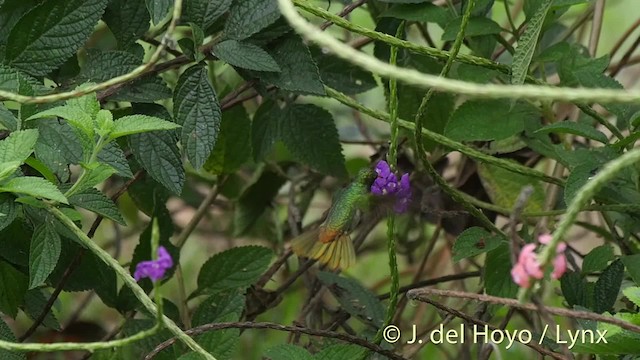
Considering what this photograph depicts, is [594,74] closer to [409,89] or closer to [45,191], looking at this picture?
[409,89]

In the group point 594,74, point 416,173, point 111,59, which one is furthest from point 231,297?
point 594,74

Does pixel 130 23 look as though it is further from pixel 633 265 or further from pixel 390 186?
pixel 633 265

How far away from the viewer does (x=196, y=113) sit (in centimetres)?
117

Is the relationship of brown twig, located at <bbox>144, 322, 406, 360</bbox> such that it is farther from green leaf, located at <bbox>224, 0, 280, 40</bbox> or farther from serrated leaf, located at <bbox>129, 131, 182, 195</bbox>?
green leaf, located at <bbox>224, 0, 280, 40</bbox>

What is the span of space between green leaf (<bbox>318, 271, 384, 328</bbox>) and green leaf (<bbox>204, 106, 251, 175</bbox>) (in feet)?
1.06

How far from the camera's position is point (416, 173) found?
1.65 m

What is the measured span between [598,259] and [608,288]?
0.07 meters

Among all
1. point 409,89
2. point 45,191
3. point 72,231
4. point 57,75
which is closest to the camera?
point 45,191

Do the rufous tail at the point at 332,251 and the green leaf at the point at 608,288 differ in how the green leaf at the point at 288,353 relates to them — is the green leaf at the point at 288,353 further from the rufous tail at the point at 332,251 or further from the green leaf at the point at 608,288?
the green leaf at the point at 608,288

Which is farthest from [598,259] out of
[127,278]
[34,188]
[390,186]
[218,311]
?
[34,188]

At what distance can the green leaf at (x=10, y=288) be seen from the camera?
1241mm

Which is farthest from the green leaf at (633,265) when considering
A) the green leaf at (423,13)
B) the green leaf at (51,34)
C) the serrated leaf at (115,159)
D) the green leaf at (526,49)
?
the green leaf at (51,34)

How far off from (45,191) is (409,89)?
2.40ft

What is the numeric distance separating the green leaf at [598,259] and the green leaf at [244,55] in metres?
0.50
